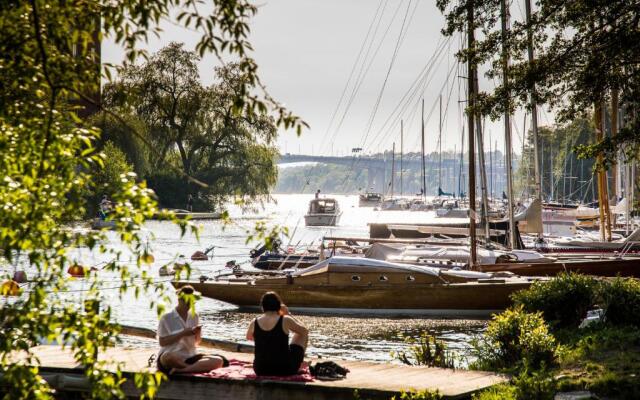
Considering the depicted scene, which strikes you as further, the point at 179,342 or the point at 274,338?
the point at 179,342

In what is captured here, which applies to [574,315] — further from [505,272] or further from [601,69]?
[505,272]

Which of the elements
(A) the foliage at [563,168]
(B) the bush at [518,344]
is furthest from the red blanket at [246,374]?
(A) the foliage at [563,168]

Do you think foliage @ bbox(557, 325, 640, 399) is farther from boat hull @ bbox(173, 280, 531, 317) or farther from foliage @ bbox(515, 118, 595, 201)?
foliage @ bbox(515, 118, 595, 201)

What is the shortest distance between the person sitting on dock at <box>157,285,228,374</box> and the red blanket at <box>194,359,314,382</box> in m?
0.19

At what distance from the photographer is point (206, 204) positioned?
3570 inches

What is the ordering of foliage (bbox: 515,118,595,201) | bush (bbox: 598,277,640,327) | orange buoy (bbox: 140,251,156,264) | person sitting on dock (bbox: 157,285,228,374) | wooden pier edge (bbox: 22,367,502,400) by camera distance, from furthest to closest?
1. foliage (bbox: 515,118,595,201)
2. bush (bbox: 598,277,640,327)
3. person sitting on dock (bbox: 157,285,228,374)
4. wooden pier edge (bbox: 22,367,502,400)
5. orange buoy (bbox: 140,251,156,264)

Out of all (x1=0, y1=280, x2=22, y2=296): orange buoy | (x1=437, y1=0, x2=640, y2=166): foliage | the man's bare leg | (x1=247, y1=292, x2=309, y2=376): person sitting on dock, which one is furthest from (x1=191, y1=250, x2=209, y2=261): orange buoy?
(x1=0, y1=280, x2=22, y2=296): orange buoy

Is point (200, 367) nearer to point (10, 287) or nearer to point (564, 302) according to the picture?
point (10, 287)

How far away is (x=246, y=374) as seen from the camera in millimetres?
11883

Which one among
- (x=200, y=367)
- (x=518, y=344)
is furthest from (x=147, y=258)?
(x=518, y=344)

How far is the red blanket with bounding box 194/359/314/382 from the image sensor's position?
11.6 m

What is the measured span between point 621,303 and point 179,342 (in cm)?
798

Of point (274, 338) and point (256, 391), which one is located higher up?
point (274, 338)

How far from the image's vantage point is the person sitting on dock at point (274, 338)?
11.6 meters
